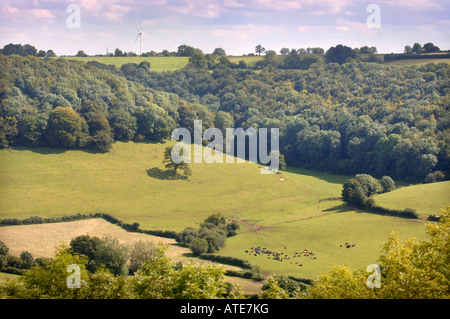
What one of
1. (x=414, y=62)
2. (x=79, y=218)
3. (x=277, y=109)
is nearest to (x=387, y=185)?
(x=79, y=218)

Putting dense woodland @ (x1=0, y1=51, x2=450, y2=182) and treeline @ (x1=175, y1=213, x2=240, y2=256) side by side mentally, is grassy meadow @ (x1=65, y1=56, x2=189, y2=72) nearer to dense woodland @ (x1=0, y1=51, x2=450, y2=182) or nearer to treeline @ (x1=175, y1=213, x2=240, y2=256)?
dense woodland @ (x1=0, y1=51, x2=450, y2=182)

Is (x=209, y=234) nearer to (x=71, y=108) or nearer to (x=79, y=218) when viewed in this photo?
(x=79, y=218)

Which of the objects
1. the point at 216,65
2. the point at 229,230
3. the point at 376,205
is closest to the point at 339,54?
the point at 216,65

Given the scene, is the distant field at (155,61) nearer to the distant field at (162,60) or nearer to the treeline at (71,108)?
the distant field at (162,60)

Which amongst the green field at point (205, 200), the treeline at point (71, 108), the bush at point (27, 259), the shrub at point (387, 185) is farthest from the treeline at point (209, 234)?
the treeline at point (71, 108)

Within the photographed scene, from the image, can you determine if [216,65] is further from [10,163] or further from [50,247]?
[50,247]

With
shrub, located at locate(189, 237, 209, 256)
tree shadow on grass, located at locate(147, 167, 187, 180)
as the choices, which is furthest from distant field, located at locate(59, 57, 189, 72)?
shrub, located at locate(189, 237, 209, 256)
